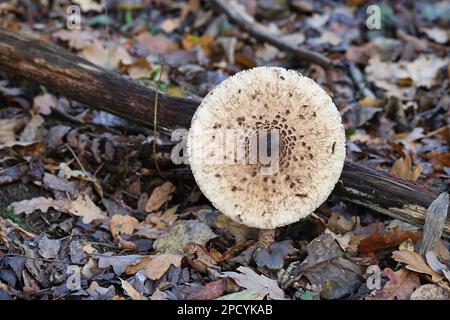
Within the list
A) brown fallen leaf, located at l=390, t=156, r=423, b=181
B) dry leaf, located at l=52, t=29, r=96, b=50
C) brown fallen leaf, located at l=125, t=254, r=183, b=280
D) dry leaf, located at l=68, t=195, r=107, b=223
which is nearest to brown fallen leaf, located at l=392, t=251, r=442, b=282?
brown fallen leaf, located at l=390, t=156, r=423, b=181

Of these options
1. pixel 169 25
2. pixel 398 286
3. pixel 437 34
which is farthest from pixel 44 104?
pixel 437 34

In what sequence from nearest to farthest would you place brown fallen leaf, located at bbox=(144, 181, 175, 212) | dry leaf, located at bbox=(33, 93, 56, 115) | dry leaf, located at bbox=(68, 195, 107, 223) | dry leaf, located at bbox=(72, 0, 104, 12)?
1. dry leaf, located at bbox=(68, 195, 107, 223)
2. brown fallen leaf, located at bbox=(144, 181, 175, 212)
3. dry leaf, located at bbox=(33, 93, 56, 115)
4. dry leaf, located at bbox=(72, 0, 104, 12)

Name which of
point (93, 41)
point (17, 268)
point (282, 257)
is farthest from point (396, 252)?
point (93, 41)

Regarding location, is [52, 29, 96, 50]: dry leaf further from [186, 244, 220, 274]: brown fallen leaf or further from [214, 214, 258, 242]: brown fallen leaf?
[186, 244, 220, 274]: brown fallen leaf

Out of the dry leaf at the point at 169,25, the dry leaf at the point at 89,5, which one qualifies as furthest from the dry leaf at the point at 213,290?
the dry leaf at the point at 89,5

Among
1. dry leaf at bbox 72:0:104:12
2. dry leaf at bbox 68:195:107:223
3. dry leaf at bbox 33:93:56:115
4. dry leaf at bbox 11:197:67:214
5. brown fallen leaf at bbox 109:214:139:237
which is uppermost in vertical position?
dry leaf at bbox 72:0:104:12

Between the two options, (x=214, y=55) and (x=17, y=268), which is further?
(x=214, y=55)

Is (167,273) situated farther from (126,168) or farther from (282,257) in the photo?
(126,168)
